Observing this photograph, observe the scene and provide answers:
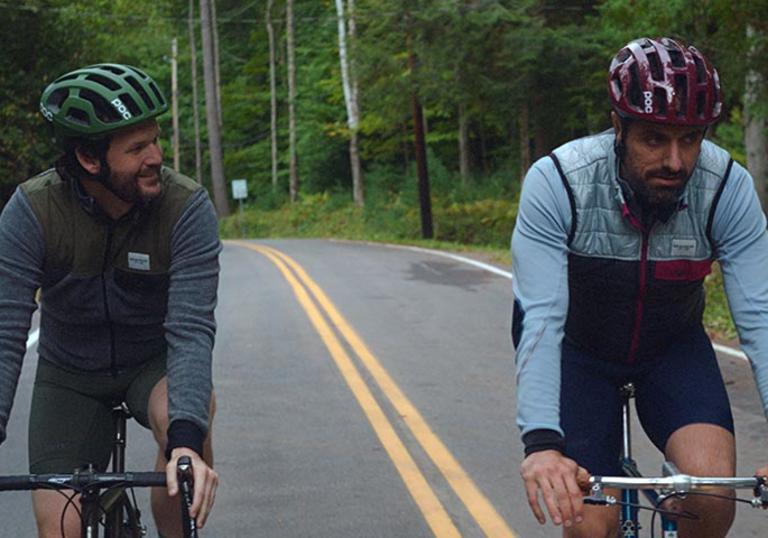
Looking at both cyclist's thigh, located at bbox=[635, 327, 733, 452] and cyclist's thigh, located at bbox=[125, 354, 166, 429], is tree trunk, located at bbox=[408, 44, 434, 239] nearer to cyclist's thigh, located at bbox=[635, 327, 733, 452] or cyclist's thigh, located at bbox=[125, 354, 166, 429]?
cyclist's thigh, located at bbox=[125, 354, 166, 429]

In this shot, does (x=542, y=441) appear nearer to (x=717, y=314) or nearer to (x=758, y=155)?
(x=717, y=314)

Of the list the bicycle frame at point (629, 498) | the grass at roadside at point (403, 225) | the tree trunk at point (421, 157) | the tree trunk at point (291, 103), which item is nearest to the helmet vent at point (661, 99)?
the bicycle frame at point (629, 498)

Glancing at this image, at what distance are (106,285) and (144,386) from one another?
0.35 metres

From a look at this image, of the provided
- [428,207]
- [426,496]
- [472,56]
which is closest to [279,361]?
[426,496]

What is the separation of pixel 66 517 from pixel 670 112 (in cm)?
203

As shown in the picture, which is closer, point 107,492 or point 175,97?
point 107,492

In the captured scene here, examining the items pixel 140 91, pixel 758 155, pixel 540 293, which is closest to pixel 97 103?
pixel 140 91

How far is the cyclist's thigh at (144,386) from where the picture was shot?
420 centimetres

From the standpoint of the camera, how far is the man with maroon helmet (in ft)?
11.8

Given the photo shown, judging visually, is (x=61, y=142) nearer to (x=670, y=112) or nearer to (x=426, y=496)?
(x=670, y=112)

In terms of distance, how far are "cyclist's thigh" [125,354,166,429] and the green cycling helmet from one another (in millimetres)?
784

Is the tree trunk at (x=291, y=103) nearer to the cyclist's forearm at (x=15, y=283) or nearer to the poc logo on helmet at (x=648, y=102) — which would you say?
the cyclist's forearm at (x=15, y=283)

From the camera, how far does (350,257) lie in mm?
27984

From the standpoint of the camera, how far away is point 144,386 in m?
4.22
